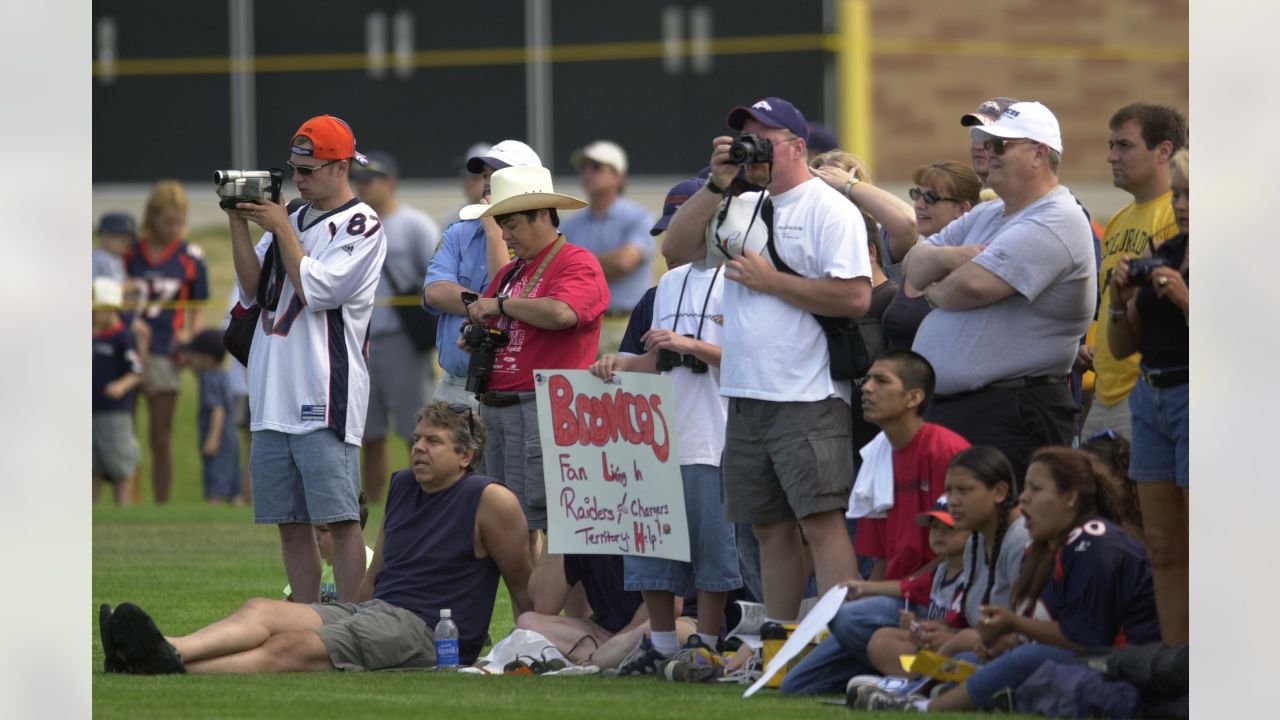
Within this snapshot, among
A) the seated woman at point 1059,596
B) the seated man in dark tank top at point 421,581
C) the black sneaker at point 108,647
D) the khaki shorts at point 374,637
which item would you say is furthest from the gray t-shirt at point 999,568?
the black sneaker at point 108,647

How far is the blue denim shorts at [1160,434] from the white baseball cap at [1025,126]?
3.70 feet

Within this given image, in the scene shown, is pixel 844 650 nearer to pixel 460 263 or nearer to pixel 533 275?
pixel 533 275

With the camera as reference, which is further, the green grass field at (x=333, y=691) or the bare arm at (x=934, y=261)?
the bare arm at (x=934, y=261)

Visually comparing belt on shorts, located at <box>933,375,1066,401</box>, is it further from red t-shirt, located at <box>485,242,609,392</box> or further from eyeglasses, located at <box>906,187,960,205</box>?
red t-shirt, located at <box>485,242,609,392</box>

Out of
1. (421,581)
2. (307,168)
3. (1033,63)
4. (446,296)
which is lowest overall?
(421,581)

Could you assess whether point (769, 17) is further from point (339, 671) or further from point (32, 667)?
point (32, 667)

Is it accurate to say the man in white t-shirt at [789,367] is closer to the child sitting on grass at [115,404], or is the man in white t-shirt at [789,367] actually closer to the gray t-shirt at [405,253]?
the gray t-shirt at [405,253]

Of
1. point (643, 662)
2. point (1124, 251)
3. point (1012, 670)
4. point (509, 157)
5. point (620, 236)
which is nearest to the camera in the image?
point (1012, 670)

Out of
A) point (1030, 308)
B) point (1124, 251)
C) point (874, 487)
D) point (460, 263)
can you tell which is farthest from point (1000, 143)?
point (460, 263)

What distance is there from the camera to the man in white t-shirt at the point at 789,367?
24.4ft

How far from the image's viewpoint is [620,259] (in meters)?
14.6

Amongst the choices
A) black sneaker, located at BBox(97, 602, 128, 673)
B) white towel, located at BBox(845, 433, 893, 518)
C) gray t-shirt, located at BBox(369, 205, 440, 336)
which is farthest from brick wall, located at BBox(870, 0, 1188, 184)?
black sneaker, located at BBox(97, 602, 128, 673)

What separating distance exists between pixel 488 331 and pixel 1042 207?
2383 millimetres

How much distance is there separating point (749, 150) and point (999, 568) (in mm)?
1692
